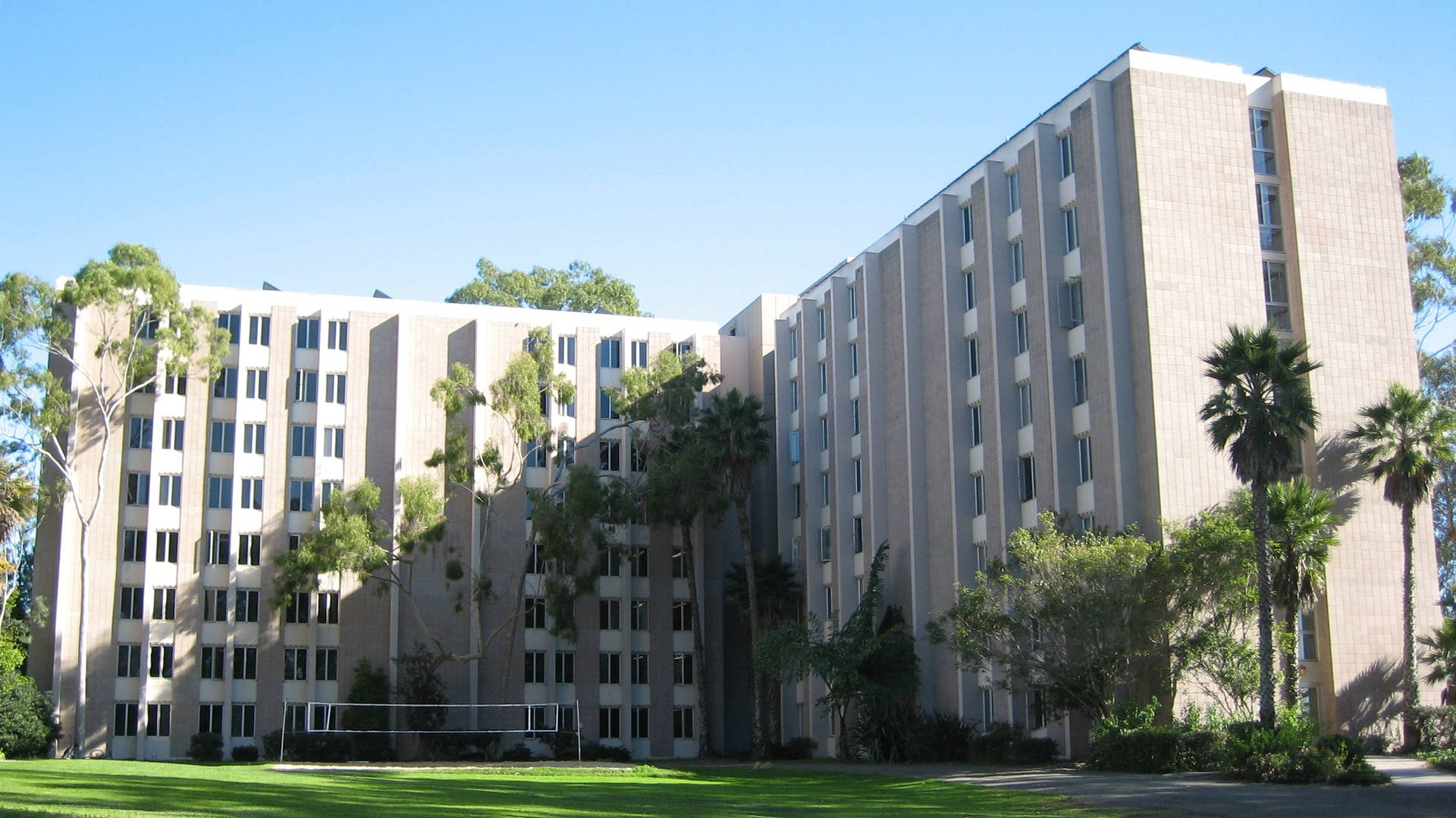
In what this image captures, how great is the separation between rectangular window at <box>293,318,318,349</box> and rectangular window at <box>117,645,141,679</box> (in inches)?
609

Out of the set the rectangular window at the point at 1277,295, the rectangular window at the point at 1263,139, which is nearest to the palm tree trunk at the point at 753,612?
the rectangular window at the point at 1277,295

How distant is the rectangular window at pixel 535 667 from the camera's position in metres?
66.4

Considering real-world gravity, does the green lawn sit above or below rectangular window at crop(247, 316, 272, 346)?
below

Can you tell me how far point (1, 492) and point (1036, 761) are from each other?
3662cm

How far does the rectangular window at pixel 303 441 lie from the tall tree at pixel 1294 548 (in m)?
42.2

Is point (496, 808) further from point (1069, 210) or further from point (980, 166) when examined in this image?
point (980, 166)

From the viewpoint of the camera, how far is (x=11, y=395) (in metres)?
60.1

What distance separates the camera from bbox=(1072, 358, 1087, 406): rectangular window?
4712 cm

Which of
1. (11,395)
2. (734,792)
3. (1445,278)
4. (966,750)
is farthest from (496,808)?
(1445,278)

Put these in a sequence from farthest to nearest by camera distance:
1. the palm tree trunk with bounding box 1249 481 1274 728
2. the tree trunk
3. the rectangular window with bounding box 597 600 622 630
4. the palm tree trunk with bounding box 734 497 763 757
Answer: the rectangular window with bounding box 597 600 622 630
the tree trunk
the palm tree trunk with bounding box 734 497 763 757
the palm tree trunk with bounding box 1249 481 1274 728

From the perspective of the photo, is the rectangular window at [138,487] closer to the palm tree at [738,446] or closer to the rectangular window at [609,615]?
the rectangular window at [609,615]

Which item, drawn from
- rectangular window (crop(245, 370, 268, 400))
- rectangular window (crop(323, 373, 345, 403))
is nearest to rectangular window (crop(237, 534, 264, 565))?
rectangular window (crop(245, 370, 268, 400))

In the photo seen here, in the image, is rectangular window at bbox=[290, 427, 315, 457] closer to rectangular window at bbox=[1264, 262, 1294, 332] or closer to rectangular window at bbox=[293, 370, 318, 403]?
rectangular window at bbox=[293, 370, 318, 403]

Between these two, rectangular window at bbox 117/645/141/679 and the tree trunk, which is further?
the tree trunk
